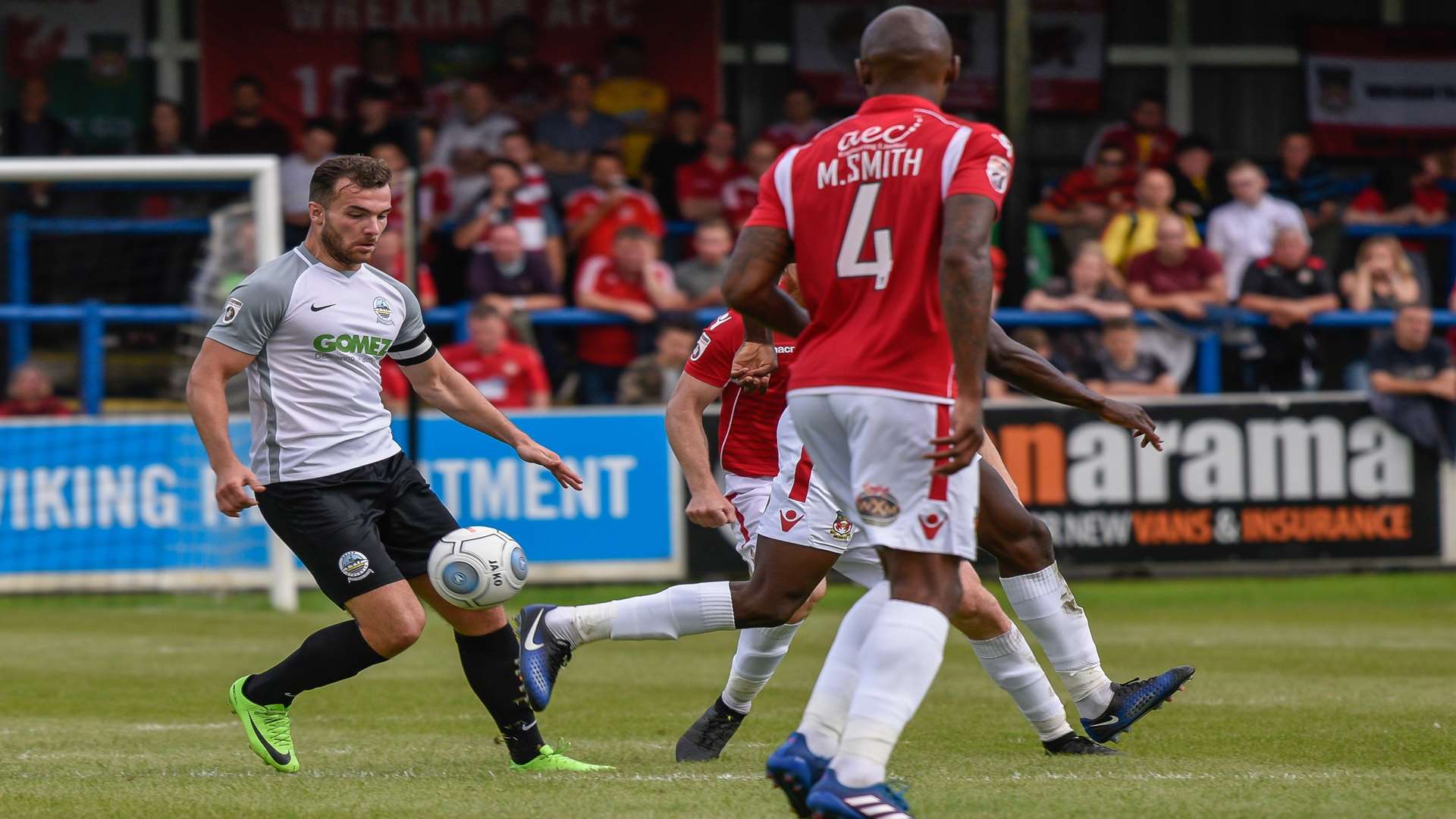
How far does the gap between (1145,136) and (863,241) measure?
1434 cm

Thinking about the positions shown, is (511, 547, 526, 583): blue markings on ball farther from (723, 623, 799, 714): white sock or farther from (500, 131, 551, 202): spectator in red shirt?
(500, 131, 551, 202): spectator in red shirt

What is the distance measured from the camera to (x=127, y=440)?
1430 centimetres

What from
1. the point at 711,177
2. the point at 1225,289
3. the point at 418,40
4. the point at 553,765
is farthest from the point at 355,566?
the point at 418,40

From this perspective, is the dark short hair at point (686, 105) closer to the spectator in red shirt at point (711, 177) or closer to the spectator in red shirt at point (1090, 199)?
the spectator in red shirt at point (711, 177)

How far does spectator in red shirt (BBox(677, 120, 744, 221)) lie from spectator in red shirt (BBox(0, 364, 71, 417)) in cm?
572

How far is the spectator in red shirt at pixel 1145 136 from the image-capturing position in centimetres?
1844

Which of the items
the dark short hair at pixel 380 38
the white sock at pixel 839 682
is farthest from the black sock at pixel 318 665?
the dark short hair at pixel 380 38

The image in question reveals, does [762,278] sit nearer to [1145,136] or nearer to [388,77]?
[388,77]

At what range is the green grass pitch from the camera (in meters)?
5.85

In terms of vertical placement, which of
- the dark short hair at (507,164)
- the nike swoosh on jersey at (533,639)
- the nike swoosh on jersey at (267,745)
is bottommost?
Result: the nike swoosh on jersey at (267,745)

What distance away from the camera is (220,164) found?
13.4 meters

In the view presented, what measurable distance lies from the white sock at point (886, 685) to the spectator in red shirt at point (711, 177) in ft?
41.1

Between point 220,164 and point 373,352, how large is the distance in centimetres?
729

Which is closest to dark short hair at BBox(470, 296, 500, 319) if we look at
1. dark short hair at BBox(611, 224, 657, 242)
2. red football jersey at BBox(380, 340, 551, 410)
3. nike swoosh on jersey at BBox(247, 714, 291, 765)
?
red football jersey at BBox(380, 340, 551, 410)
